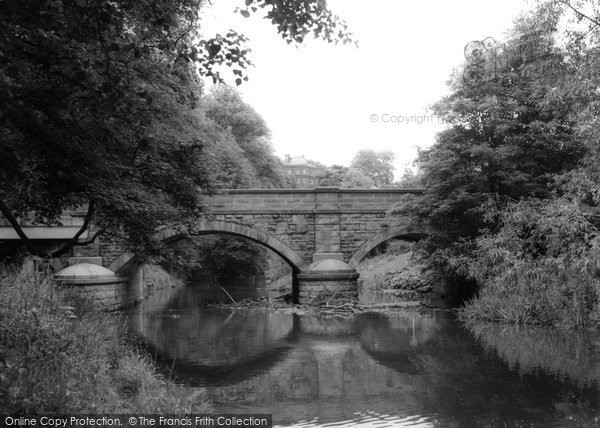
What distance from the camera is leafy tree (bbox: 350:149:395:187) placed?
60.9m

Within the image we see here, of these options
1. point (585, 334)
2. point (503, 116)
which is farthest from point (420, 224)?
point (585, 334)

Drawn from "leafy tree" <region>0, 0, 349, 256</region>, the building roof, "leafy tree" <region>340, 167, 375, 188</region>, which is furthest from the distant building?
"leafy tree" <region>0, 0, 349, 256</region>

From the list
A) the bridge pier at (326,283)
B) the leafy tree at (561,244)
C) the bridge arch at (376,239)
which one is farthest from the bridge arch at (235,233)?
the leafy tree at (561,244)

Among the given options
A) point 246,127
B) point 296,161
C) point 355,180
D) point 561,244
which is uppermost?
point 296,161

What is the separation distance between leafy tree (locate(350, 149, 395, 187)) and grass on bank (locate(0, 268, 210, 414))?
55.1 meters

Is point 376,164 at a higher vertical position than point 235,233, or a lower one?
higher

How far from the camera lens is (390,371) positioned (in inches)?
333

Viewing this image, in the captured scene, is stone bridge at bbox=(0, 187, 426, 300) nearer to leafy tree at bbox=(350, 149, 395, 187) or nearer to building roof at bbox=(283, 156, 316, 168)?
leafy tree at bbox=(350, 149, 395, 187)

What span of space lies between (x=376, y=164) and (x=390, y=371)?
5374 centimetres

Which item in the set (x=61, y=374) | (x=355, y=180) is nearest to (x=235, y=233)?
(x=61, y=374)

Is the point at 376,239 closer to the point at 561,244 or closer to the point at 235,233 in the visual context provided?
the point at 235,233

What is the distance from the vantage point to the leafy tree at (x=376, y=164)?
60.9 m

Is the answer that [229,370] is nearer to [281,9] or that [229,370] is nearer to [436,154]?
[281,9]

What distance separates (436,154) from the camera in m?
15.8
